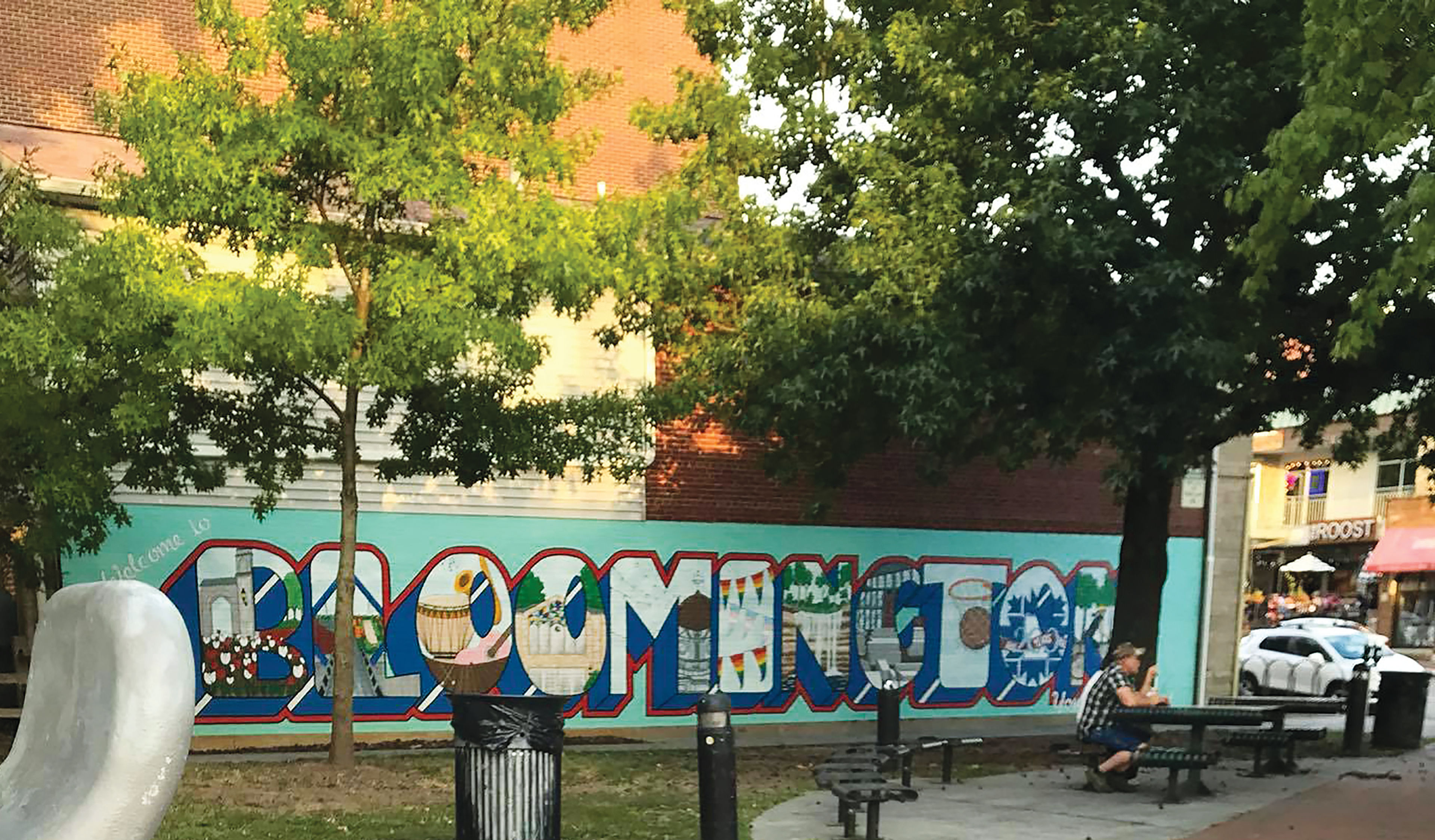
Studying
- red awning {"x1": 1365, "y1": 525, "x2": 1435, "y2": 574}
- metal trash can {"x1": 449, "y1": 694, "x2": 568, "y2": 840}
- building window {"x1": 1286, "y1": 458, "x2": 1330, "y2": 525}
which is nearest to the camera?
metal trash can {"x1": 449, "y1": 694, "x2": 568, "y2": 840}

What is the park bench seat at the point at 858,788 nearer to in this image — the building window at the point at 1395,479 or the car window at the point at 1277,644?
the car window at the point at 1277,644

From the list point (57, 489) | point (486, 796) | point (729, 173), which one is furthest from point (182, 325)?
point (729, 173)

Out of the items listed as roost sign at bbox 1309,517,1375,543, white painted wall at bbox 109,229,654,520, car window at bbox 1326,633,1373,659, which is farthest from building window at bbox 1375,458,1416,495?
white painted wall at bbox 109,229,654,520

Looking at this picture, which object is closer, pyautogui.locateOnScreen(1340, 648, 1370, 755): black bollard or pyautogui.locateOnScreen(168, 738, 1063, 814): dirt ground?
pyautogui.locateOnScreen(168, 738, 1063, 814): dirt ground

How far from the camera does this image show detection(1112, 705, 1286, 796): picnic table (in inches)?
415

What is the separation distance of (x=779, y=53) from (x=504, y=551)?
21.2ft

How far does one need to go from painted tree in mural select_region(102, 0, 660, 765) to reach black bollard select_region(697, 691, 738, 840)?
3.88 meters

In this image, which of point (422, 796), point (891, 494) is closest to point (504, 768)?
point (422, 796)

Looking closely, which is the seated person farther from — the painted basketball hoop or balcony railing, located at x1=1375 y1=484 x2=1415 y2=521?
balcony railing, located at x1=1375 y1=484 x2=1415 y2=521

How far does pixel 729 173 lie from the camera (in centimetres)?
1376

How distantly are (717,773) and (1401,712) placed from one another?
11.7m

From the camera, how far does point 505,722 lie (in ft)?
24.7

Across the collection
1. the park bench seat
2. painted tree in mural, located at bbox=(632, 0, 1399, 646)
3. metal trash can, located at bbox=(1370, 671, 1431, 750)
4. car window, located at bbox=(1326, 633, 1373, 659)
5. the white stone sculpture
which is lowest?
car window, located at bbox=(1326, 633, 1373, 659)

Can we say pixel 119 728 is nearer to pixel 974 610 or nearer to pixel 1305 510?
pixel 974 610
